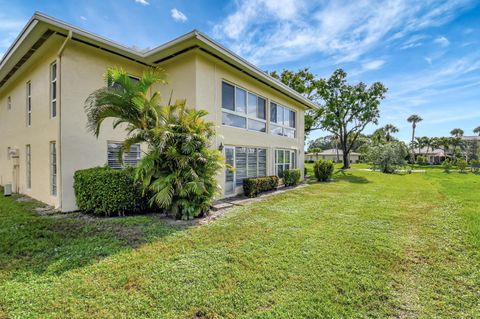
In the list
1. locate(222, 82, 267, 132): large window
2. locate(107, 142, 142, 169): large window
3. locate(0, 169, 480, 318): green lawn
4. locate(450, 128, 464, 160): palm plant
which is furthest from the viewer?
locate(450, 128, 464, 160): palm plant

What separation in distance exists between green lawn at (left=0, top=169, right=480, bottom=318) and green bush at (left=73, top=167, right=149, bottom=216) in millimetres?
527

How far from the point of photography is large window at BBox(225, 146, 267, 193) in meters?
10.7

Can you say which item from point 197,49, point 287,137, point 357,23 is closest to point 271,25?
point 357,23

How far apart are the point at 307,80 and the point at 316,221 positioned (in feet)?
65.4

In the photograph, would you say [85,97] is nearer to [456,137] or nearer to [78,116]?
[78,116]

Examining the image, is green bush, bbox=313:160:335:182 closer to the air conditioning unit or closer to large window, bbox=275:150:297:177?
large window, bbox=275:150:297:177

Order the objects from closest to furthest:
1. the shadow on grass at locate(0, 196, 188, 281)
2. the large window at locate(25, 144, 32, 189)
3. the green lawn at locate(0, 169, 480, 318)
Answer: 1. the green lawn at locate(0, 169, 480, 318)
2. the shadow on grass at locate(0, 196, 188, 281)
3. the large window at locate(25, 144, 32, 189)

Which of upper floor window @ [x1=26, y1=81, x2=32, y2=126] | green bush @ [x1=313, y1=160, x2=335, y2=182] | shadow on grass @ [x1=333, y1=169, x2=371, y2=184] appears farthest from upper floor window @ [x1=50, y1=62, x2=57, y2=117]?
shadow on grass @ [x1=333, y1=169, x2=371, y2=184]

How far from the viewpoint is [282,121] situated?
15.0m

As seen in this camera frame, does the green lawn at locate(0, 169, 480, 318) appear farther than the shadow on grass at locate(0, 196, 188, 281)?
No

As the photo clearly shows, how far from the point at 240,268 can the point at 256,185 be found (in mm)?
7108

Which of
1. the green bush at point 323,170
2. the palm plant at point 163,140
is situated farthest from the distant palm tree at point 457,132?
the palm plant at point 163,140

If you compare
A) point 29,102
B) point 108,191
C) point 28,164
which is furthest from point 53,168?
point 29,102

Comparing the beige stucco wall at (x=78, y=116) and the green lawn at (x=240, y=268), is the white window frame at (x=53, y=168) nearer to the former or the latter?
the beige stucco wall at (x=78, y=116)
